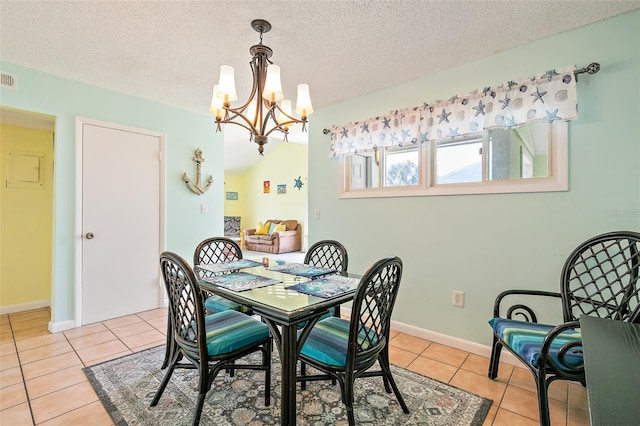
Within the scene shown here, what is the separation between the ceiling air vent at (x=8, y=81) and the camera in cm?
246

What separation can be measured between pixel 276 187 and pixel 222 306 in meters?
7.17

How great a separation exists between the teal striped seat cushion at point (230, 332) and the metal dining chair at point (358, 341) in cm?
29

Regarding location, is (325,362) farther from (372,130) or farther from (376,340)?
(372,130)

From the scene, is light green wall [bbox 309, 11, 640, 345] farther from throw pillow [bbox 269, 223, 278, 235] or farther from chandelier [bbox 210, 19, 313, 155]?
throw pillow [bbox 269, 223, 278, 235]

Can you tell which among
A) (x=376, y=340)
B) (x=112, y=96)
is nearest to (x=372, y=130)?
(x=376, y=340)

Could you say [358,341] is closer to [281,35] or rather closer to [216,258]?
[216,258]

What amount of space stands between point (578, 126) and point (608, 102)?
187 millimetres

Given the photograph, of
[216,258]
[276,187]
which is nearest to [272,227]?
[276,187]

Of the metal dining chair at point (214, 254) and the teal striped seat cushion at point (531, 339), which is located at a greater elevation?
the metal dining chair at point (214, 254)

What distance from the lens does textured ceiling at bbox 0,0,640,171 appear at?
5.91 ft

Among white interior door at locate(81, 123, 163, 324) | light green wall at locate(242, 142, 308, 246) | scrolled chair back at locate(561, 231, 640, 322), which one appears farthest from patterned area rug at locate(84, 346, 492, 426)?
light green wall at locate(242, 142, 308, 246)

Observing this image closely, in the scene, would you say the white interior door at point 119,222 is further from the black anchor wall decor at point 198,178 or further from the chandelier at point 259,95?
the chandelier at point 259,95

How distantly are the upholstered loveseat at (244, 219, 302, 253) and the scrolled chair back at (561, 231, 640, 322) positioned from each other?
6.31 metres

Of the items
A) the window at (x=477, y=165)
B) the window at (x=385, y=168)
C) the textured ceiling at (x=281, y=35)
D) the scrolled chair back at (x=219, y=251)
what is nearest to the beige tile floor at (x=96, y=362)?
the scrolled chair back at (x=219, y=251)
